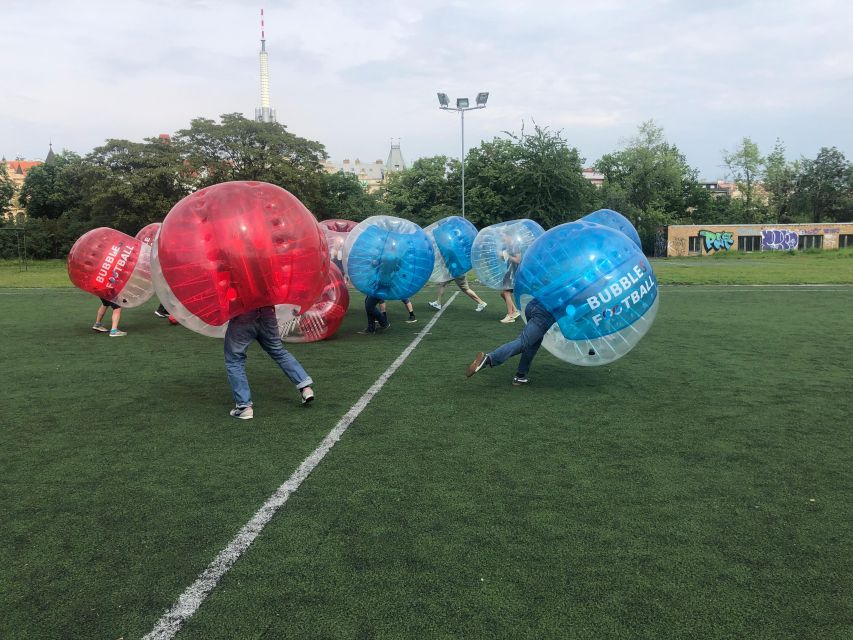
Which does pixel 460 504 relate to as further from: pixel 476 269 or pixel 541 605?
pixel 476 269

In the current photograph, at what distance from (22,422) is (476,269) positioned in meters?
7.88

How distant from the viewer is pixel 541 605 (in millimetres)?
3018

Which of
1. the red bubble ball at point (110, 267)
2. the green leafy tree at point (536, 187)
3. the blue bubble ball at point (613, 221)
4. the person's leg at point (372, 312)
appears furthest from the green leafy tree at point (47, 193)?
the blue bubble ball at point (613, 221)

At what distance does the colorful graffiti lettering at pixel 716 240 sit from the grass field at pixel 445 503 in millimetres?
47243

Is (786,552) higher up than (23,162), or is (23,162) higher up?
(23,162)

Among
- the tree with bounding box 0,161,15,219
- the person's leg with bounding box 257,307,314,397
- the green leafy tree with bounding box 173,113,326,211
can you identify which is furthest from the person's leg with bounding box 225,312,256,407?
the tree with bounding box 0,161,15,219

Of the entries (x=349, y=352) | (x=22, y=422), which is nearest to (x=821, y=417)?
(x=349, y=352)

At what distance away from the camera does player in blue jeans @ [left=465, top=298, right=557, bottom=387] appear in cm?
699

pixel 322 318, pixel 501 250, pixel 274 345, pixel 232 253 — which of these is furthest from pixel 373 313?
pixel 232 253

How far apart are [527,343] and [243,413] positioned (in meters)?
3.19

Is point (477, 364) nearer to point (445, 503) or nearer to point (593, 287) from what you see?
point (593, 287)

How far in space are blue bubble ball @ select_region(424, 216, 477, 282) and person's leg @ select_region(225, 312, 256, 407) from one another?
7562 mm

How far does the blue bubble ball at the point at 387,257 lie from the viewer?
1016cm

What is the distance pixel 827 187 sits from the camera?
64.1 meters
